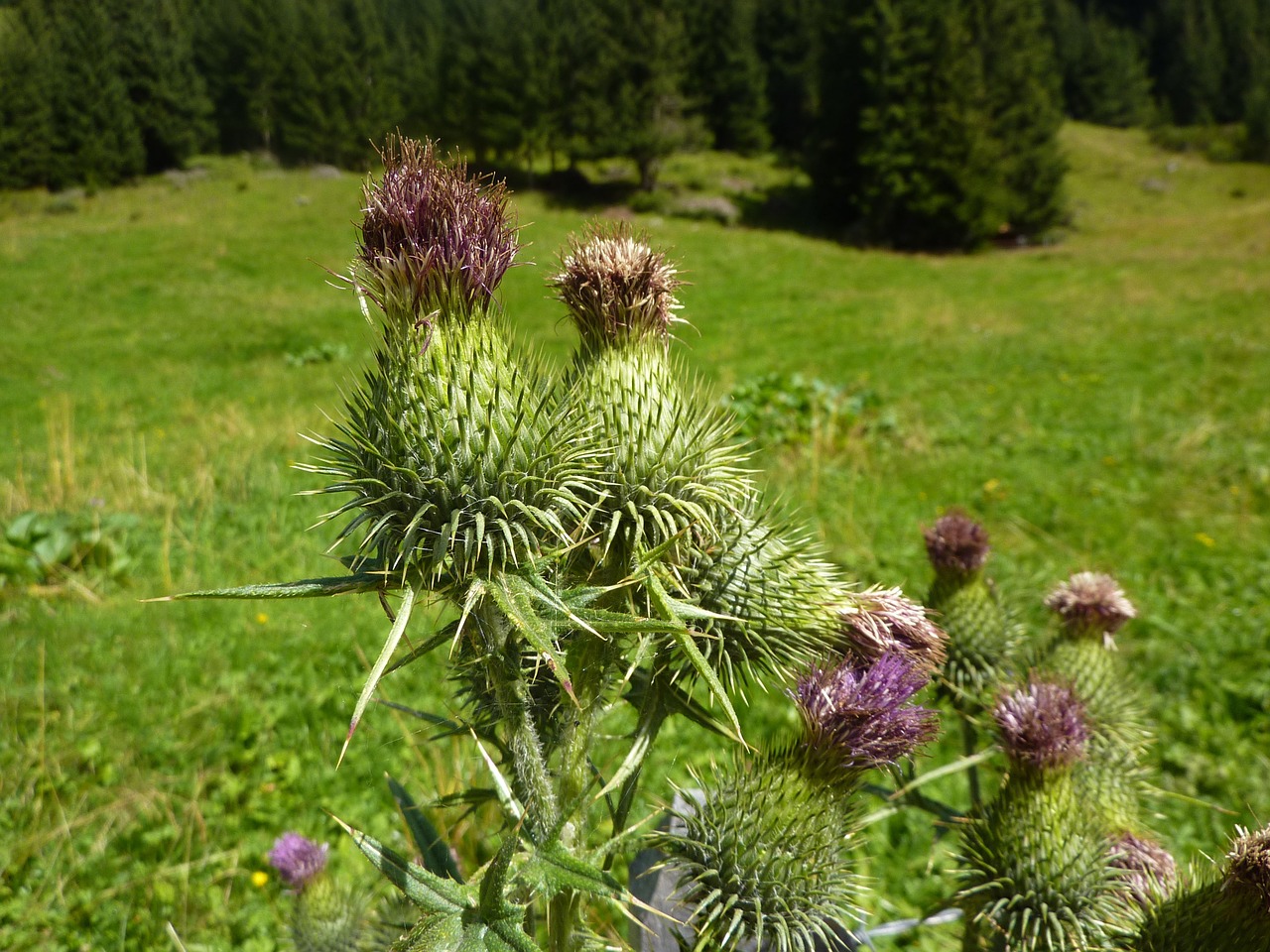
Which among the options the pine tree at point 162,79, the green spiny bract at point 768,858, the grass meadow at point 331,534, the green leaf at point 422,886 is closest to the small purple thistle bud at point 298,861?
the grass meadow at point 331,534

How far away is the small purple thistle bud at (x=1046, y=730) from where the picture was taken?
7.17ft

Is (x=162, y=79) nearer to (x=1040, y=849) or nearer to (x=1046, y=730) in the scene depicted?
(x=1046, y=730)

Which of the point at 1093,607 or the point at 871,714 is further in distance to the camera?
the point at 1093,607

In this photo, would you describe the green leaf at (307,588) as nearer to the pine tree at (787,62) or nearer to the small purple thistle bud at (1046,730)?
the small purple thistle bud at (1046,730)

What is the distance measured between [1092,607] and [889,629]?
157cm

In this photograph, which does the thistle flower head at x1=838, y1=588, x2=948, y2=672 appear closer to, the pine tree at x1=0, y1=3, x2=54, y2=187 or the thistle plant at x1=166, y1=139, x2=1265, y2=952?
the thistle plant at x1=166, y1=139, x2=1265, y2=952

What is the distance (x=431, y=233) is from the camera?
5.28 feet

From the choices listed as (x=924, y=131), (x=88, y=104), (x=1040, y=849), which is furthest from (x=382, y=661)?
(x=924, y=131)

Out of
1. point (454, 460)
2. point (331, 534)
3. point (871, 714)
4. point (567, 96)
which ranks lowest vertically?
point (331, 534)

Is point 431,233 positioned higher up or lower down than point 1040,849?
higher up

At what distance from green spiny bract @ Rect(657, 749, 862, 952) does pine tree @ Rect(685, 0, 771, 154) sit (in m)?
59.3

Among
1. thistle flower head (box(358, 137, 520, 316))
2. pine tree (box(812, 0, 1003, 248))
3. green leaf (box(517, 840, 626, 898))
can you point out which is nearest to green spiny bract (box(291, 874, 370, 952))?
green leaf (box(517, 840, 626, 898))

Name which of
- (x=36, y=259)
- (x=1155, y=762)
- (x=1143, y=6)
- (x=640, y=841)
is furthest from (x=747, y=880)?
(x=1143, y=6)

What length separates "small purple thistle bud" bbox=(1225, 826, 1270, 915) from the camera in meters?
1.58
